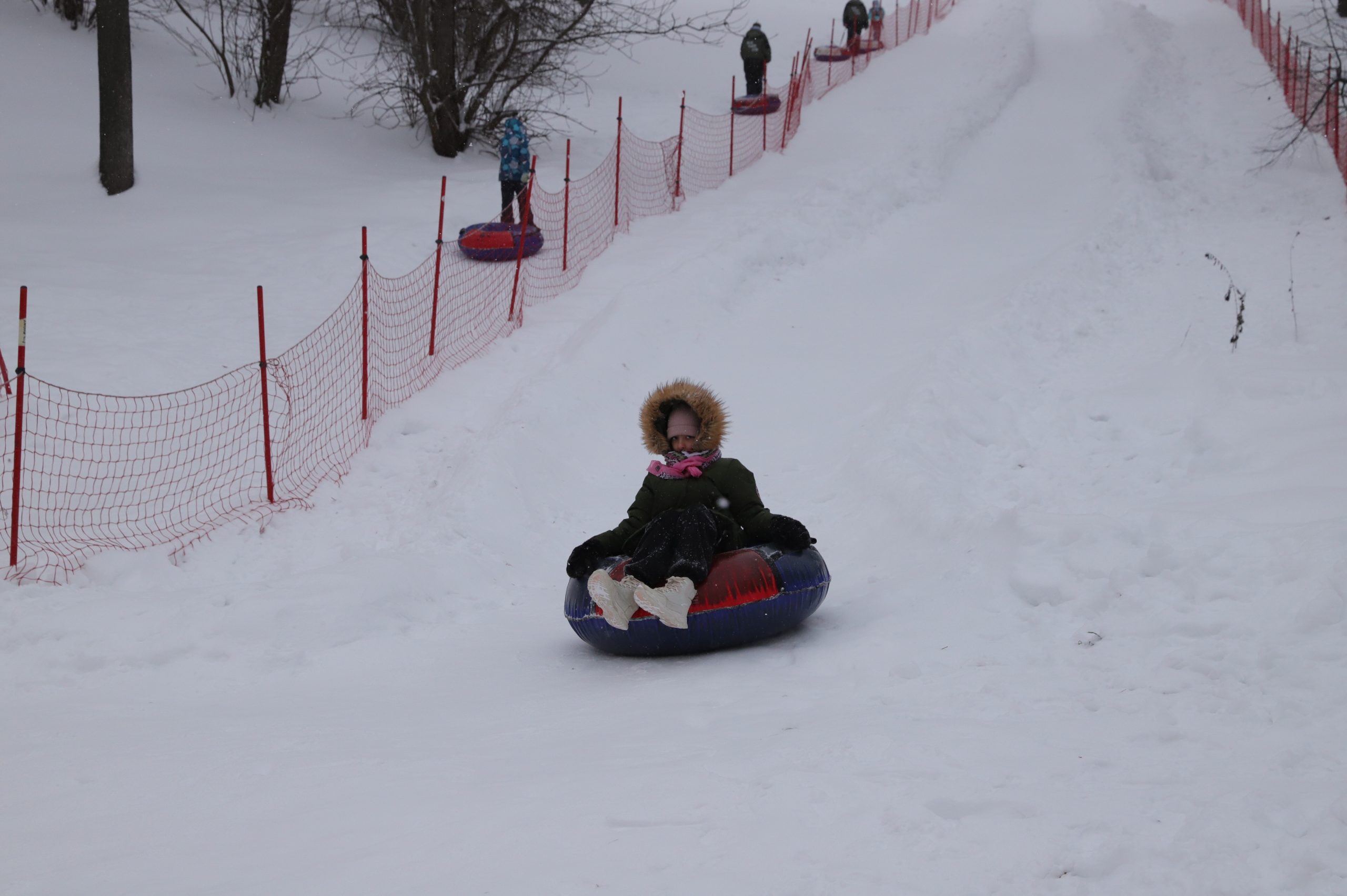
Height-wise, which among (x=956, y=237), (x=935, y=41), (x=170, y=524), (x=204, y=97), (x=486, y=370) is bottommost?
Answer: (x=170, y=524)

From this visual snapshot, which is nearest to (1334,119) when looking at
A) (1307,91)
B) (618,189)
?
(1307,91)

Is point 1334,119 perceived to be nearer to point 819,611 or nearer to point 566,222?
point 566,222

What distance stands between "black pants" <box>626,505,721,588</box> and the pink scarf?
11.0 inches

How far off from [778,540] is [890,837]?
93.3 inches

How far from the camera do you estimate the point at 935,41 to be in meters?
23.7

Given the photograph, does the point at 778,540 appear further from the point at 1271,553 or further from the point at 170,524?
the point at 170,524

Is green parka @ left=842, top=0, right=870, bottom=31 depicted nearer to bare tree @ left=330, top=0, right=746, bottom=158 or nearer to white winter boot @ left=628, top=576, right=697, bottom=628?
bare tree @ left=330, top=0, right=746, bottom=158

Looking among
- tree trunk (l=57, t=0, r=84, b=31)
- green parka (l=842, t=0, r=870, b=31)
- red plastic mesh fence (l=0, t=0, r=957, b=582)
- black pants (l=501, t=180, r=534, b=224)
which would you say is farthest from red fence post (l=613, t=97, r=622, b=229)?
green parka (l=842, t=0, r=870, b=31)

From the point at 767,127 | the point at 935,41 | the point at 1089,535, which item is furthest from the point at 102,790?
the point at 935,41

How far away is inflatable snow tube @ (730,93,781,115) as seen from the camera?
1764 cm

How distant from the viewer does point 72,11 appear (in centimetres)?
1608

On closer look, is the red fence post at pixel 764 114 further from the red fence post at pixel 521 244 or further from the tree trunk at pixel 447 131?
the red fence post at pixel 521 244

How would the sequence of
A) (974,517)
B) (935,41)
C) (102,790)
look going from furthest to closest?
(935,41) → (974,517) → (102,790)

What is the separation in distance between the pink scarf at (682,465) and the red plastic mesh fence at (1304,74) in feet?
35.3
